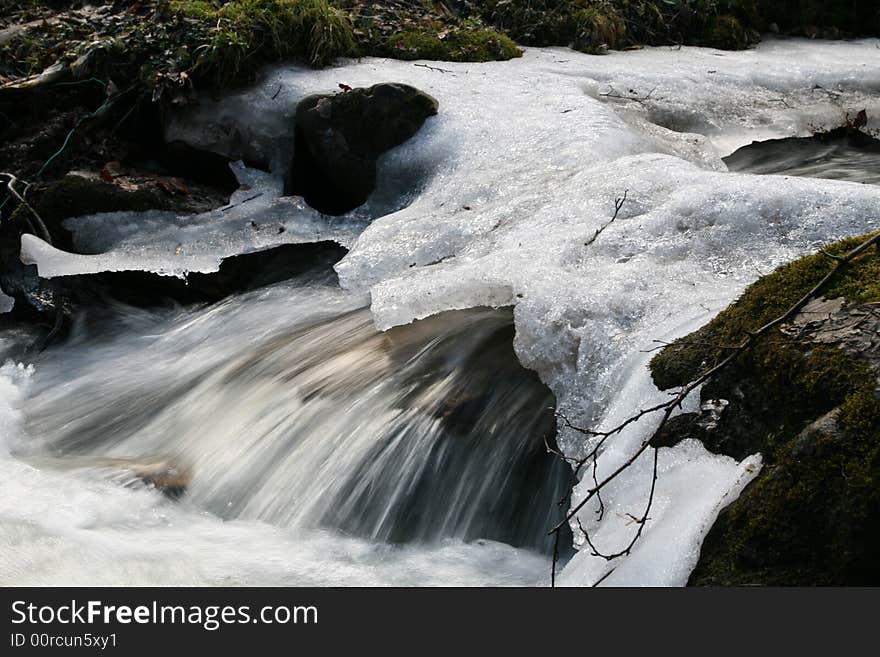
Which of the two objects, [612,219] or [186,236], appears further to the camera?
[186,236]

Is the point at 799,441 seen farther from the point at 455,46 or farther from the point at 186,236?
the point at 455,46

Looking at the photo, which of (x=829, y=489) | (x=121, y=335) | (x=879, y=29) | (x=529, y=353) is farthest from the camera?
(x=879, y=29)

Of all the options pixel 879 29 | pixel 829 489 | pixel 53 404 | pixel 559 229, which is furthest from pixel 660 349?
pixel 879 29

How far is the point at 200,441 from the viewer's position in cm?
422

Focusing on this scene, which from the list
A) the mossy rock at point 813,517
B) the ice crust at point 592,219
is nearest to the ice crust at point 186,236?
the ice crust at point 592,219

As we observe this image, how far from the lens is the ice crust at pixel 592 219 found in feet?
9.91

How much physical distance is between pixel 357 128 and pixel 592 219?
2.55m

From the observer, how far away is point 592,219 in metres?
4.26

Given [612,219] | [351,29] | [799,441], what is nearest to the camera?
[799,441]

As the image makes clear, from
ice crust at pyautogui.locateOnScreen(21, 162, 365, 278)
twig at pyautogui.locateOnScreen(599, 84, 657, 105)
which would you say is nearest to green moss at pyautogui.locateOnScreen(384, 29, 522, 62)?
twig at pyautogui.locateOnScreen(599, 84, 657, 105)

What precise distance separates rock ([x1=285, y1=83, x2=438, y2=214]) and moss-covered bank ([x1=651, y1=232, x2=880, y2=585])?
3.83 meters

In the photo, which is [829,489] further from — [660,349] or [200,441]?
[200,441]

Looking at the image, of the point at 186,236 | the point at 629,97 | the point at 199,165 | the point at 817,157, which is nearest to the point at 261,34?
the point at 199,165

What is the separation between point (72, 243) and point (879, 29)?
831 cm
